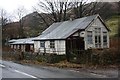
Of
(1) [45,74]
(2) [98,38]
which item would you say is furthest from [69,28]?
(1) [45,74]

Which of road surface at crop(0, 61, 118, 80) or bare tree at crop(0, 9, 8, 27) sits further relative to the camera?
bare tree at crop(0, 9, 8, 27)

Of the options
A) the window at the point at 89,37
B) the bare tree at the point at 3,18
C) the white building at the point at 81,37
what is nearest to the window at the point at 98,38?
the white building at the point at 81,37

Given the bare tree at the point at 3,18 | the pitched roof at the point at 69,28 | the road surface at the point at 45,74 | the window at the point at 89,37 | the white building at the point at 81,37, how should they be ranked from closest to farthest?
the road surface at the point at 45,74
the white building at the point at 81,37
the pitched roof at the point at 69,28
the window at the point at 89,37
the bare tree at the point at 3,18

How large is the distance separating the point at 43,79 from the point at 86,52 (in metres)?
13.2

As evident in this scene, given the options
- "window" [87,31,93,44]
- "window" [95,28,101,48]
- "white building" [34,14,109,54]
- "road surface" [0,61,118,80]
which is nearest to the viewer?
"road surface" [0,61,118,80]

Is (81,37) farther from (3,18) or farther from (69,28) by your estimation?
(3,18)

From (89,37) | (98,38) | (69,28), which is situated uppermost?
(69,28)

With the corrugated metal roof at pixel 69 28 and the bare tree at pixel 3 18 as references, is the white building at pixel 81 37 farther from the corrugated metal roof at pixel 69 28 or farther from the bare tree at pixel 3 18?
the bare tree at pixel 3 18

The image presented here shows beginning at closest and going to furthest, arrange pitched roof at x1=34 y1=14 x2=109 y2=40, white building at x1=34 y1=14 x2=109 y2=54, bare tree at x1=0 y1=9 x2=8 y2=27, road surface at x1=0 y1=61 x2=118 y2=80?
road surface at x1=0 y1=61 x2=118 y2=80
white building at x1=34 y1=14 x2=109 y2=54
pitched roof at x1=34 y1=14 x2=109 y2=40
bare tree at x1=0 y1=9 x2=8 y2=27

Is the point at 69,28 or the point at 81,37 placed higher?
the point at 69,28

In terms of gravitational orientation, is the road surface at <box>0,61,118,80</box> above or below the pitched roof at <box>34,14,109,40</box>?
below

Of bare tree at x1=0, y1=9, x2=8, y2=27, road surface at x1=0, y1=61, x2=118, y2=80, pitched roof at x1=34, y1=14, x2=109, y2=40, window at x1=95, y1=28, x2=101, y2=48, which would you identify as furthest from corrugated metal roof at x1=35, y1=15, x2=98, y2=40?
bare tree at x1=0, y1=9, x2=8, y2=27

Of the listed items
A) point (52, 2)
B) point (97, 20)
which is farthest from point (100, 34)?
point (52, 2)

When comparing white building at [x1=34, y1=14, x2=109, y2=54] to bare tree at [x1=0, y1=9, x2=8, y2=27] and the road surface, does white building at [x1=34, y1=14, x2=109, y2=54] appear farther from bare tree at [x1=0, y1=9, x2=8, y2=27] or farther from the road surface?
bare tree at [x1=0, y1=9, x2=8, y2=27]
